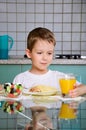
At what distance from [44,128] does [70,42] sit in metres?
2.41

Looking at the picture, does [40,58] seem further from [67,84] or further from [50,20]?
[50,20]

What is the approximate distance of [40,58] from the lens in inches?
64.6

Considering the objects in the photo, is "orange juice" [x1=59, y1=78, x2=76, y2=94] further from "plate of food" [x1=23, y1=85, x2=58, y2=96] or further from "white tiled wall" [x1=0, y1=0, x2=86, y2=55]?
"white tiled wall" [x1=0, y1=0, x2=86, y2=55]

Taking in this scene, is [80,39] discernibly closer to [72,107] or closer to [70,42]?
[70,42]

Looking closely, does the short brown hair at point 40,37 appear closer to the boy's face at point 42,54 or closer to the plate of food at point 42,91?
the boy's face at point 42,54

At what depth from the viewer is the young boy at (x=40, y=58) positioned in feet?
5.36

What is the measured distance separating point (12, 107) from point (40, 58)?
64cm

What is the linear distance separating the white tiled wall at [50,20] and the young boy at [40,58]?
1.31 m

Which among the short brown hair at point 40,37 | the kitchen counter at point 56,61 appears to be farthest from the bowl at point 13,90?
the kitchen counter at point 56,61

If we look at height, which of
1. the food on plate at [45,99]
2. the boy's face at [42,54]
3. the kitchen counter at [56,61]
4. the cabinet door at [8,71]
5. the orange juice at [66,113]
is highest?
the boy's face at [42,54]

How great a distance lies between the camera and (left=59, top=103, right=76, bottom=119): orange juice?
88 cm

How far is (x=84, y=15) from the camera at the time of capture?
3.06m

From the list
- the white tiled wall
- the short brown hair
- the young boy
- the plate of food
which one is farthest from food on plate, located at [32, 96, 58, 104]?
the white tiled wall

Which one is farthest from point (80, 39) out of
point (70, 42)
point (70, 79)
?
point (70, 79)
